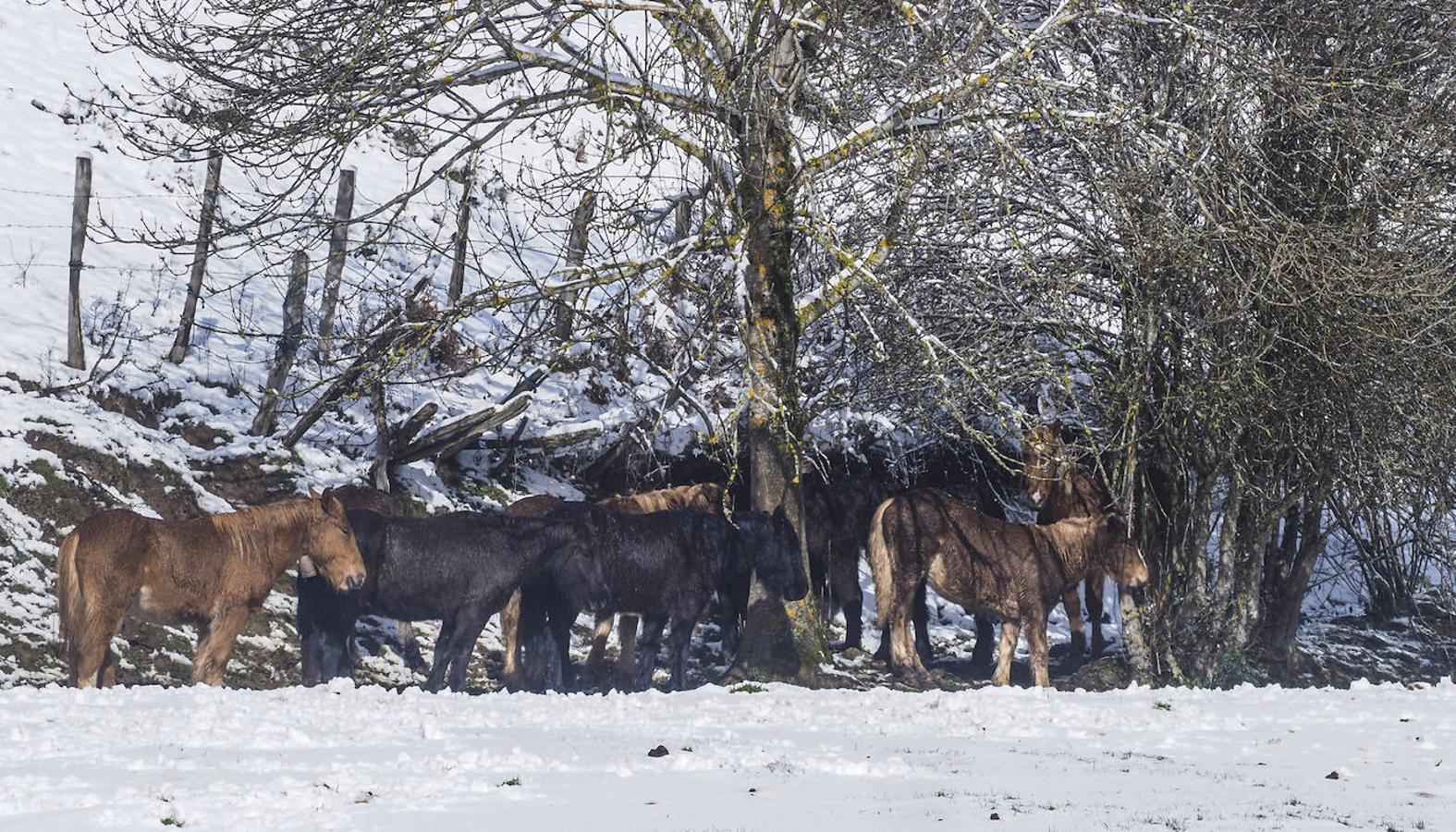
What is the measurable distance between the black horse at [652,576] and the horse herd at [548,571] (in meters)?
0.02

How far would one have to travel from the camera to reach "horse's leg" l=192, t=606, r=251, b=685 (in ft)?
40.2

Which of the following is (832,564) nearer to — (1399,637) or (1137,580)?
(1137,580)

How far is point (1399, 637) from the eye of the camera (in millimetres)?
17609

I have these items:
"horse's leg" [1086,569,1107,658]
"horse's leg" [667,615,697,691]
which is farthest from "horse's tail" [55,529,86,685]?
"horse's leg" [1086,569,1107,658]

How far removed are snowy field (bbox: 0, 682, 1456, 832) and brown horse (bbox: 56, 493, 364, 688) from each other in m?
1.88

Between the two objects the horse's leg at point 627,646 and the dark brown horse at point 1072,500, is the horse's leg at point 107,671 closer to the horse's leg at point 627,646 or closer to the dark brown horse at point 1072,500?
the horse's leg at point 627,646

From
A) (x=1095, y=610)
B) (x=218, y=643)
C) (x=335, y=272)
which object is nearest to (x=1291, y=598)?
(x=1095, y=610)

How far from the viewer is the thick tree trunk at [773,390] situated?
41.2 ft

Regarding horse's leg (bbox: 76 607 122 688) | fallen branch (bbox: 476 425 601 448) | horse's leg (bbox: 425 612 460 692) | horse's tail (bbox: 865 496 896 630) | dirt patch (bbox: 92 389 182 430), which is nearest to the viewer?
horse's leg (bbox: 76 607 122 688)

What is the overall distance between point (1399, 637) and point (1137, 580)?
194 inches

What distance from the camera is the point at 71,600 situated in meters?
11.7

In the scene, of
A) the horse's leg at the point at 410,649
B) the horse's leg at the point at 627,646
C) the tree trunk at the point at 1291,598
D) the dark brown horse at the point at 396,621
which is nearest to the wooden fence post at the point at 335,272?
the dark brown horse at the point at 396,621

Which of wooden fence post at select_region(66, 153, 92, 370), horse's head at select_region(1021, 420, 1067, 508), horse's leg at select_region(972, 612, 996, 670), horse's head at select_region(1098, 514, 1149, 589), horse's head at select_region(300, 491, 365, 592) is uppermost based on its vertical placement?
wooden fence post at select_region(66, 153, 92, 370)

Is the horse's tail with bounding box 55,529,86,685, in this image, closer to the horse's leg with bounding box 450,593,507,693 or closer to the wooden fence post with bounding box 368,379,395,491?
the horse's leg with bounding box 450,593,507,693
